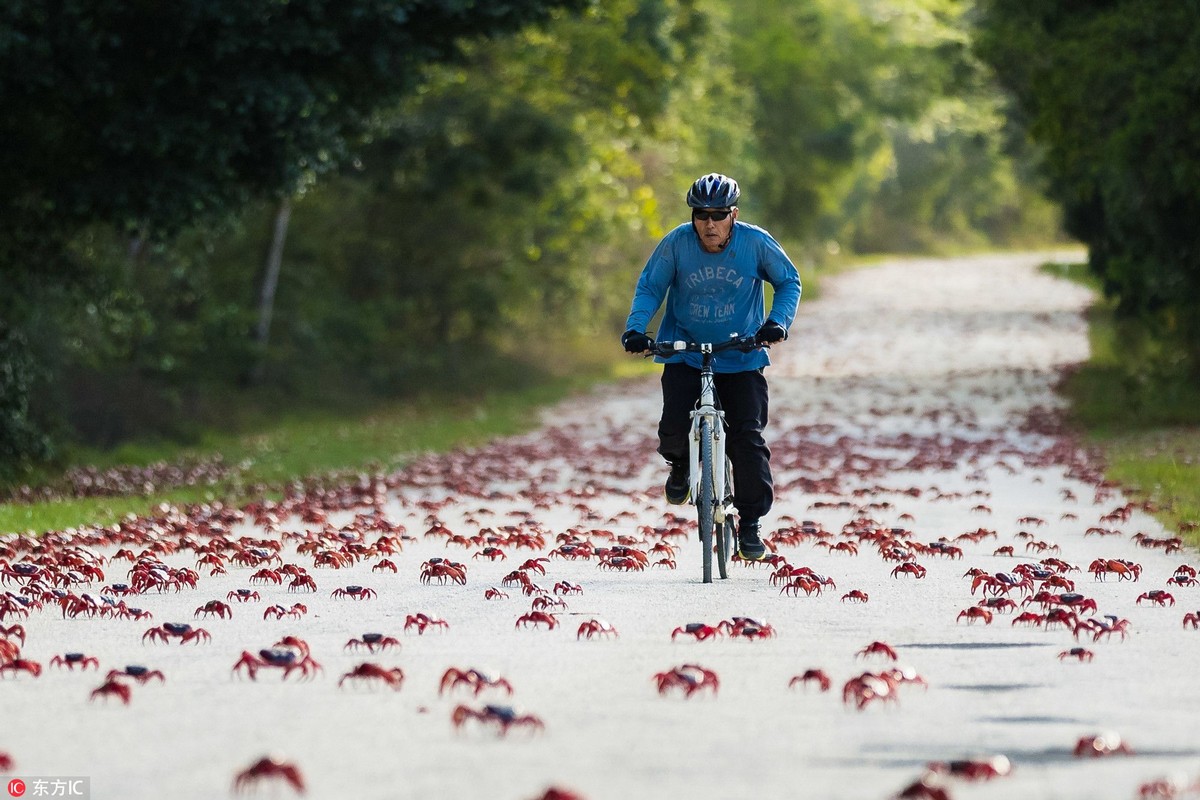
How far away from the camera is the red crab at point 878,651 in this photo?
25.2ft

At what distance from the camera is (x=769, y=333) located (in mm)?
10648

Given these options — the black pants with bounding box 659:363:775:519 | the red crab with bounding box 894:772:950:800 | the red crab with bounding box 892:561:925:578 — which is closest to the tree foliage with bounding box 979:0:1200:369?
the red crab with bounding box 892:561:925:578

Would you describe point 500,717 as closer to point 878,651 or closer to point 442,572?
point 878,651

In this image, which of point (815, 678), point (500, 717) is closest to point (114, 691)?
point (500, 717)

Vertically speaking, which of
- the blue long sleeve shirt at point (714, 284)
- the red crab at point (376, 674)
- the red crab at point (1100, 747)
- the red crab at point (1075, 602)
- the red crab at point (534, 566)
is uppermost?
the blue long sleeve shirt at point (714, 284)

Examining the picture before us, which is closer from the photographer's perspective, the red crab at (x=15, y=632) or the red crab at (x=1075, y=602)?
the red crab at (x=15, y=632)

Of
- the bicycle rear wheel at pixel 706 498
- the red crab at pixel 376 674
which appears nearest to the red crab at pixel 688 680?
the red crab at pixel 376 674

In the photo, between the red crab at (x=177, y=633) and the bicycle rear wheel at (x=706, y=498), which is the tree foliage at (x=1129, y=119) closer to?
the bicycle rear wheel at (x=706, y=498)

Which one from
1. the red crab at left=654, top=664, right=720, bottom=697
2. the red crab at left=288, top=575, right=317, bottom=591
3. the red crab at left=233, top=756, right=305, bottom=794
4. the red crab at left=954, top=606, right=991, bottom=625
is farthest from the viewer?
the red crab at left=288, top=575, right=317, bottom=591

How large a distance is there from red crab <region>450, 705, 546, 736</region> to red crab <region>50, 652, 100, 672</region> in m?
2.25

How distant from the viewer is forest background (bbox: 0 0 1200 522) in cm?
1736

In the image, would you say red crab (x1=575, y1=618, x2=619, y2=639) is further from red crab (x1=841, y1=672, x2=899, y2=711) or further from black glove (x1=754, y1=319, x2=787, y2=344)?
black glove (x1=754, y1=319, x2=787, y2=344)

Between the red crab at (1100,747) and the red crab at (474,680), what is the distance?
6.82ft

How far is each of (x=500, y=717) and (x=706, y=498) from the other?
489 centimetres
